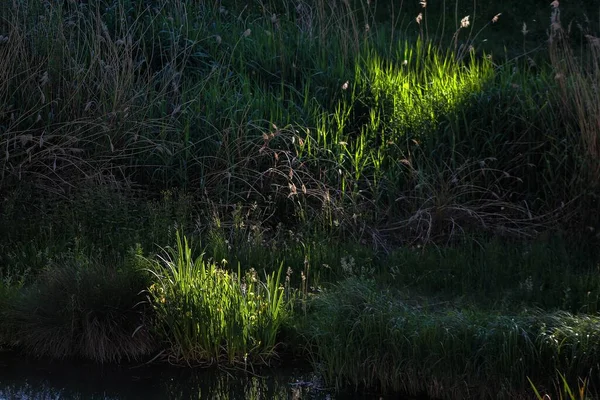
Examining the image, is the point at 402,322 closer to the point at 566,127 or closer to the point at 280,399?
the point at 280,399

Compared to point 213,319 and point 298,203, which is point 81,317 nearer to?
point 213,319

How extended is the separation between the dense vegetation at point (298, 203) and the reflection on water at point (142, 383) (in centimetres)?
14

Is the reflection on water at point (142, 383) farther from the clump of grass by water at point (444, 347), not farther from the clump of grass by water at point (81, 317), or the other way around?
the clump of grass by water at point (444, 347)

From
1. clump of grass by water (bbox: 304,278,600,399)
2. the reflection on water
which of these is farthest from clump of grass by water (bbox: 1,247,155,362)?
clump of grass by water (bbox: 304,278,600,399)

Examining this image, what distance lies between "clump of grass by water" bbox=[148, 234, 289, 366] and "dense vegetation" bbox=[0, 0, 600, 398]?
0.01 metres

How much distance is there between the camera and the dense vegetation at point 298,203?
5836 mm

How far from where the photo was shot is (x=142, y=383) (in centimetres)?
592

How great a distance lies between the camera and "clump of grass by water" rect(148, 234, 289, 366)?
6.12m

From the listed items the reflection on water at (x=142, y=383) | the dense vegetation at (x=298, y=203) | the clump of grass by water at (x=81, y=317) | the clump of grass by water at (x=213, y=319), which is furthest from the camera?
the clump of grass by water at (x=81, y=317)

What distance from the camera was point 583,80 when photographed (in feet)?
26.9

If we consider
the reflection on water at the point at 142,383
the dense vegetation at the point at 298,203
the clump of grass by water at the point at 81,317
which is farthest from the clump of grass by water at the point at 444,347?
the clump of grass by water at the point at 81,317

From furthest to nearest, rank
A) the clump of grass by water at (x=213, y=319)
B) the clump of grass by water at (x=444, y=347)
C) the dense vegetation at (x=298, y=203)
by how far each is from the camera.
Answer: the clump of grass by water at (x=213, y=319) → the dense vegetation at (x=298, y=203) → the clump of grass by water at (x=444, y=347)

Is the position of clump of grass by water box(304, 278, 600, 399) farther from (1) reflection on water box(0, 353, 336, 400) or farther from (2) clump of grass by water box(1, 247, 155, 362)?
(2) clump of grass by water box(1, 247, 155, 362)

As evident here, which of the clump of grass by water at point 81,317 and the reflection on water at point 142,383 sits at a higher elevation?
the clump of grass by water at point 81,317
